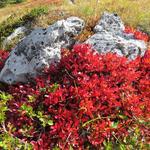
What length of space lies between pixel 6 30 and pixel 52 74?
19.9 ft

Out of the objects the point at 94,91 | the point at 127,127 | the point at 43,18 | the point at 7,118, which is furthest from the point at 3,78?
the point at 43,18

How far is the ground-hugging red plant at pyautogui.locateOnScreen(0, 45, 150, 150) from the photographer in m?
6.52

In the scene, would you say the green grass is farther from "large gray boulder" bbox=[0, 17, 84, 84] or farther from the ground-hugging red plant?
the ground-hugging red plant

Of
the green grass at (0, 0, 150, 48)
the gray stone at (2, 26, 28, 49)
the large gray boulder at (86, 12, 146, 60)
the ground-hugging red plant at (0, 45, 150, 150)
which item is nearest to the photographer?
the ground-hugging red plant at (0, 45, 150, 150)

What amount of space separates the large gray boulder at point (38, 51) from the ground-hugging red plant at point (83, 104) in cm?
46

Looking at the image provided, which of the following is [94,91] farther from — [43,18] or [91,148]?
[43,18]

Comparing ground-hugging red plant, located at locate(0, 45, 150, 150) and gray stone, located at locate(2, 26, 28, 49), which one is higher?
ground-hugging red plant, located at locate(0, 45, 150, 150)

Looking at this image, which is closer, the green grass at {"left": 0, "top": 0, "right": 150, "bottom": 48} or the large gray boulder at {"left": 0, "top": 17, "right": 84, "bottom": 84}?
the large gray boulder at {"left": 0, "top": 17, "right": 84, "bottom": 84}

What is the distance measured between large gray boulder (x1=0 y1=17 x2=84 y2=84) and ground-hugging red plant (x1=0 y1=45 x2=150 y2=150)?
1.52 feet

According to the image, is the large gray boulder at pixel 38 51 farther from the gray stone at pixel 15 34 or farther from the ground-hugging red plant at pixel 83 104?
the gray stone at pixel 15 34

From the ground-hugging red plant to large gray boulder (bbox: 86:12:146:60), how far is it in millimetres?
602

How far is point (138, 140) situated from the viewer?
262 inches

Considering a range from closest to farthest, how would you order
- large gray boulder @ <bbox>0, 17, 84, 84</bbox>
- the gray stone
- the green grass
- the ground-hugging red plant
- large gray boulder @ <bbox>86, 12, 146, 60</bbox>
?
the ground-hugging red plant, large gray boulder @ <bbox>0, 17, 84, 84</bbox>, large gray boulder @ <bbox>86, 12, 146, 60</bbox>, the green grass, the gray stone

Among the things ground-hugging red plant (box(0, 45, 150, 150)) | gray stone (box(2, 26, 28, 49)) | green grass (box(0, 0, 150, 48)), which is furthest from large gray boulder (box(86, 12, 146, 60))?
gray stone (box(2, 26, 28, 49))
